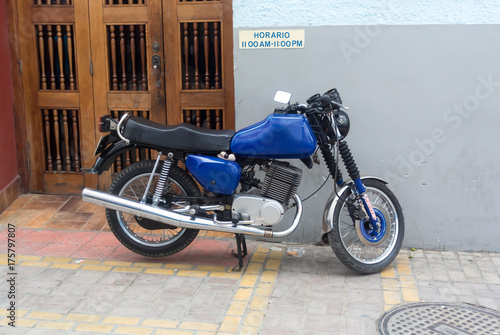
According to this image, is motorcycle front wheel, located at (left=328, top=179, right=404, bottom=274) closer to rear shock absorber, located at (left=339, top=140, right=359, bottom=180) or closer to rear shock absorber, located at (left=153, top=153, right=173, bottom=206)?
rear shock absorber, located at (left=339, top=140, right=359, bottom=180)

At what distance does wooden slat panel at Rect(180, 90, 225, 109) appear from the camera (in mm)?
5965

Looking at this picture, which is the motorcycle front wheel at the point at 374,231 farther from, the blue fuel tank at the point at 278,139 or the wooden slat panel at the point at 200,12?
the wooden slat panel at the point at 200,12

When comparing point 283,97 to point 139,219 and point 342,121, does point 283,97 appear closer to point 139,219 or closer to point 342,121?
point 342,121

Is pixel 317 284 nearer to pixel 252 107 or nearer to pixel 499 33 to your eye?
pixel 252 107

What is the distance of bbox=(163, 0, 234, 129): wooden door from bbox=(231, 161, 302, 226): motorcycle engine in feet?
4.28

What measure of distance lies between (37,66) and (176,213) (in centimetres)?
259

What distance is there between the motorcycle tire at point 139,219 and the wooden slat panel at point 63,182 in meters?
1.50

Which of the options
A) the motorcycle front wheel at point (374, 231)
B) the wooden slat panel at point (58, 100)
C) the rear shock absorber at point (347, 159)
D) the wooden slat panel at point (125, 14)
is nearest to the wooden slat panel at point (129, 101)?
the wooden slat panel at point (58, 100)

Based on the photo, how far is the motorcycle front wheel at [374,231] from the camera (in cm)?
484

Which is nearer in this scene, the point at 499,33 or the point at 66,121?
the point at 499,33

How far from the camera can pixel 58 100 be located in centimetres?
629

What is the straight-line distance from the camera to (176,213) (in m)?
4.80

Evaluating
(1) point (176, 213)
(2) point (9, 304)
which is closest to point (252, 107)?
(1) point (176, 213)

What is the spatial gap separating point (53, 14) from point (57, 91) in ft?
2.52
